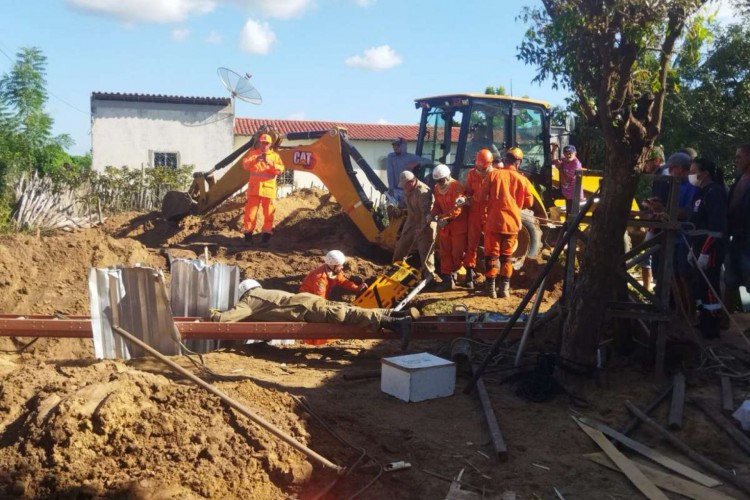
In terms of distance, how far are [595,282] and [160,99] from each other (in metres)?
22.6

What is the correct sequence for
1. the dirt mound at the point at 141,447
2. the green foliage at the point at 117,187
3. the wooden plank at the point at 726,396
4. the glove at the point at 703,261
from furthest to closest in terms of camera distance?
the green foliage at the point at 117,187 → the glove at the point at 703,261 → the wooden plank at the point at 726,396 → the dirt mound at the point at 141,447

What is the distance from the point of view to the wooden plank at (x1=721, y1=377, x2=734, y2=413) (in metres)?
6.07

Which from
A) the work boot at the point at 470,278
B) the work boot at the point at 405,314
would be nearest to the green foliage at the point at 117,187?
the work boot at the point at 470,278

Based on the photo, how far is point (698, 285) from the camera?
7.64 m

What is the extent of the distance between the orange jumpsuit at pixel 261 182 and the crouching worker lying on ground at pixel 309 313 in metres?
5.06

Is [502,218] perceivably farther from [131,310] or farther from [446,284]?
[131,310]

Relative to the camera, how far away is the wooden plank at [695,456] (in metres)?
4.85

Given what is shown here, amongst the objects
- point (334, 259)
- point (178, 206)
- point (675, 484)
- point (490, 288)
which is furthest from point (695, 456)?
point (178, 206)

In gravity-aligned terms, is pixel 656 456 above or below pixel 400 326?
below

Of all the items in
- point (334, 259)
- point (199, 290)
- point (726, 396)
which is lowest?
point (726, 396)

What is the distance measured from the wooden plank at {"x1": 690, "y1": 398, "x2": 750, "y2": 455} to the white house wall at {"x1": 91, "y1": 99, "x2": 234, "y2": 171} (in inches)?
887

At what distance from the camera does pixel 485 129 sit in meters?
11.7

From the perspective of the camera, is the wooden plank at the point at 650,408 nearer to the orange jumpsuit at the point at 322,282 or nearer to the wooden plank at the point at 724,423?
the wooden plank at the point at 724,423

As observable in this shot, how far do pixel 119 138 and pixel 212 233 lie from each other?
13333 mm
